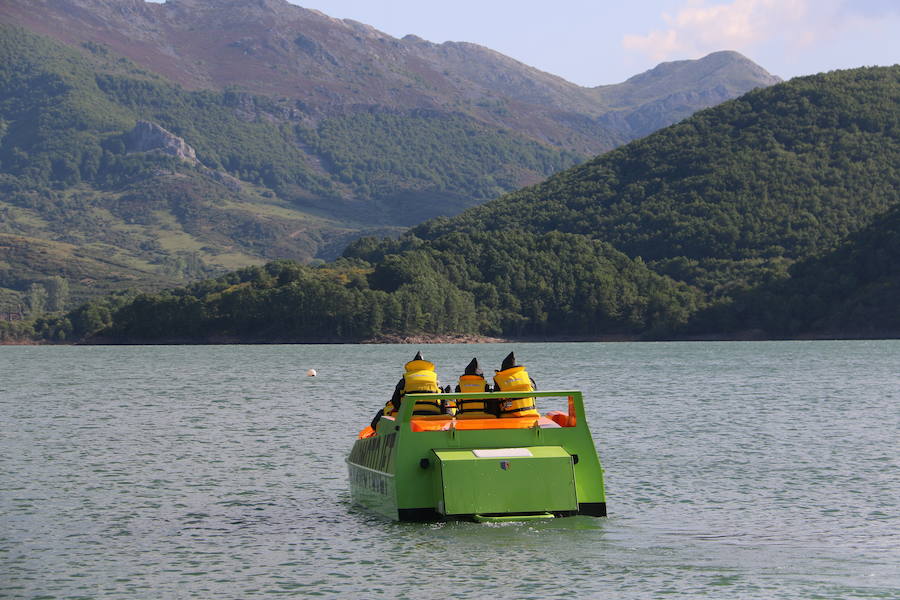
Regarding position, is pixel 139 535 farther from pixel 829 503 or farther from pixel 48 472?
pixel 829 503

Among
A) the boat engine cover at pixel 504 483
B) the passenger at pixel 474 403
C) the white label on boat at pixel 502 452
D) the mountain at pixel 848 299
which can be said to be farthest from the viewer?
the mountain at pixel 848 299

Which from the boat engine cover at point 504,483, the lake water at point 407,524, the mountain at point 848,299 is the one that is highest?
the mountain at point 848,299

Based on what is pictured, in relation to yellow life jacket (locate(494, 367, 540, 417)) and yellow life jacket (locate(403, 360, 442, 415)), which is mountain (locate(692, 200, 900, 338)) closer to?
yellow life jacket (locate(403, 360, 442, 415))

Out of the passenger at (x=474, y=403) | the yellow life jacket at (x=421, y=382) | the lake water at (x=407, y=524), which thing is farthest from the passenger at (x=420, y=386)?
the lake water at (x=407, y=524)

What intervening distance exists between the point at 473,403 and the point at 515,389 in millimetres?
915

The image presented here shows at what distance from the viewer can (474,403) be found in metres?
26.9

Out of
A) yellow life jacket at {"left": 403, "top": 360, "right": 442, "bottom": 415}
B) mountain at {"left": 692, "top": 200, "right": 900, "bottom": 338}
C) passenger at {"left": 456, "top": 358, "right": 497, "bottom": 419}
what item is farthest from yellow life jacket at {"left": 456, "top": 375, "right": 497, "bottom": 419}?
mountain at {"left": 692, "top": 200, "right": 900, "bottom": 338}

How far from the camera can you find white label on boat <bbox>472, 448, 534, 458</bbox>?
24.4 meters

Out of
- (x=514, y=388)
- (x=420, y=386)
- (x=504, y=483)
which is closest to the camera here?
(x=504, y=483)

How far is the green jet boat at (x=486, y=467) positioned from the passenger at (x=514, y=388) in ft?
0.65

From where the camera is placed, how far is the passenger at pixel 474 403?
2675cm

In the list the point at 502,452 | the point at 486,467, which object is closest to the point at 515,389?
the point at 502,452

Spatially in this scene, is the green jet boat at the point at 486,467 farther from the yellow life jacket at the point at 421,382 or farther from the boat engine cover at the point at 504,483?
the yellow life jacket at the point at 421,382

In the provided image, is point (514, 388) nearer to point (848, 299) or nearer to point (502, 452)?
point (502, 452)
